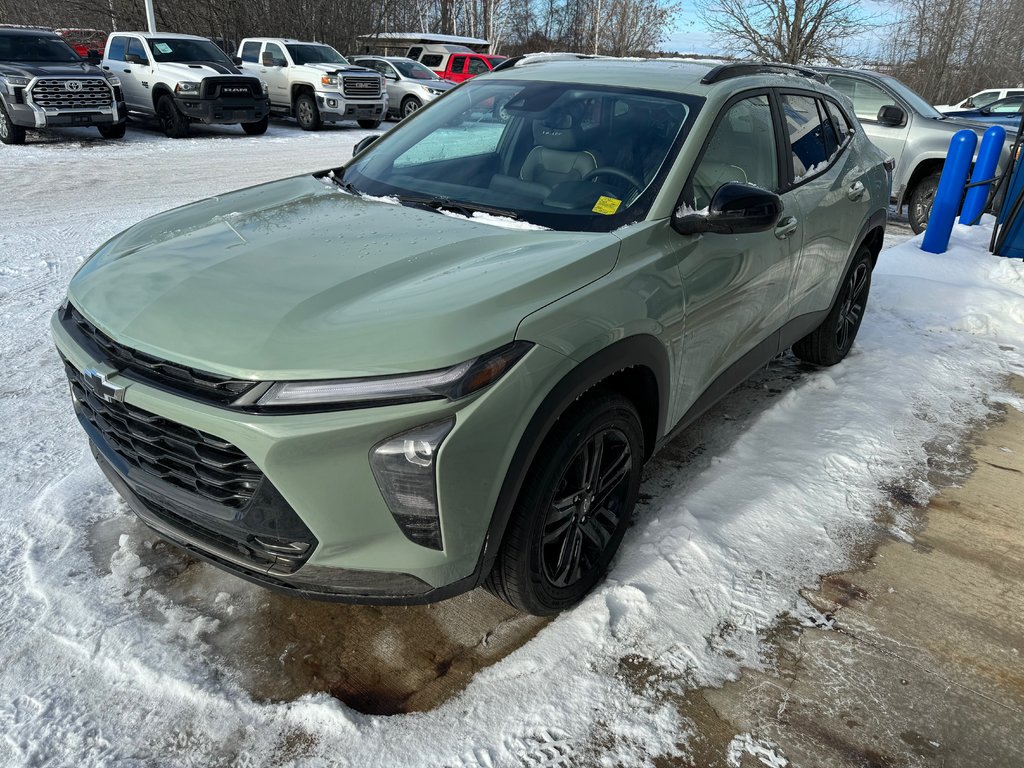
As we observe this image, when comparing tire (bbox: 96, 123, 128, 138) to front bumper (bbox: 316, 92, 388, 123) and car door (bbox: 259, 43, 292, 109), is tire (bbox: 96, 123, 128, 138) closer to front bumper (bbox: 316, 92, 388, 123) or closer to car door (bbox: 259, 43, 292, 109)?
front bumper (bbox: 316, 92, 388, 123)

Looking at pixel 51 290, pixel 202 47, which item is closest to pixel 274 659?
pixel 51 290

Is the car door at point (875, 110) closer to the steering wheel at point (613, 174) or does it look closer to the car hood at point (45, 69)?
the steering wheel at point (613, 174)

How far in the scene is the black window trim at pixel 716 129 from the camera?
2846 mm

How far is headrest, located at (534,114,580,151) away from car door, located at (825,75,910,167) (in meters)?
7.10

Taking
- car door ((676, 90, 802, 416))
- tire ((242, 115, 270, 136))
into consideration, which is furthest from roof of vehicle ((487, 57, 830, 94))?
tire ((242, 115, 270, 136))

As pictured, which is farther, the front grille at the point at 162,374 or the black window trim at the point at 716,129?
the black window trim at the point at 716,129

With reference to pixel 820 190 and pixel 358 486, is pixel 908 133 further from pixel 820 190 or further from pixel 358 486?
pixel 358 486

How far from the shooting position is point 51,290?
17.5 ft

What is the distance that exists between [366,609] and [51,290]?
4.08 metres

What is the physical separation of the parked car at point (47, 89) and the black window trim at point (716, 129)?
→ 11.6 m

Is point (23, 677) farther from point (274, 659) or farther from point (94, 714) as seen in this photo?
point (274, 659)

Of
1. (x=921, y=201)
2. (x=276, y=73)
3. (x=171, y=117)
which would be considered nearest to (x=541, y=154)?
(x=921, y=201)

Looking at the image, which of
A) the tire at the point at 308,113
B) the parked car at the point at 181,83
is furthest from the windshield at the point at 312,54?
the parked car at the point at 181,83

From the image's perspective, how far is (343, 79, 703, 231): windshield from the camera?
2846 mm
